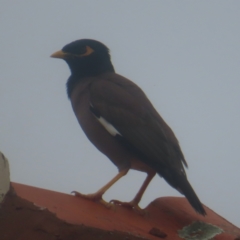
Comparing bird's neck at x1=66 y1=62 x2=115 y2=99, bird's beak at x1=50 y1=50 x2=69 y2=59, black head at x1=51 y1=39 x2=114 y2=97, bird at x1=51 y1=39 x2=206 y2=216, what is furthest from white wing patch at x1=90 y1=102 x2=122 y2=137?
bird's beak at x1=50 y1=50 x2=69 y2=59

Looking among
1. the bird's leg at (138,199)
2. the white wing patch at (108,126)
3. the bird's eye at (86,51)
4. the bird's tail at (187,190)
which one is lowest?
the bird's leg at (138,199)

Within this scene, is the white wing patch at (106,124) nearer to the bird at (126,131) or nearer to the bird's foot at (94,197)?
the bird at (126,131)

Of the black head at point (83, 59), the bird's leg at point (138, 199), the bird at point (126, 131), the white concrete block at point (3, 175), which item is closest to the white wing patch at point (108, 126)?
the bird at point (126, 131)

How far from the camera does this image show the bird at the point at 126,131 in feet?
14.3

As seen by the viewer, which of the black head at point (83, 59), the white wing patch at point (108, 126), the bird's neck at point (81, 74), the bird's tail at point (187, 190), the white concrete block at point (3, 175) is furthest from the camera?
the black head at point (83, 59)

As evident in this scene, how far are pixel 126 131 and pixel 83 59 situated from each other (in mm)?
1178

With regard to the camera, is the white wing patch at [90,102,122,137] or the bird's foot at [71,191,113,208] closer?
the bird's foot at [71,191,113,208]

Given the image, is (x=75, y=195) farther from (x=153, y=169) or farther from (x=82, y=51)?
(x=82, y=51)

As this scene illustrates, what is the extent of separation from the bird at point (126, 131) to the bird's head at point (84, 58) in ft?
0.52

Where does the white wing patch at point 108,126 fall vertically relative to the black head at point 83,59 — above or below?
below

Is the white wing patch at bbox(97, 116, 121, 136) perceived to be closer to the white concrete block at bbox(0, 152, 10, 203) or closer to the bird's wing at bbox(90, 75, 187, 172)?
the bird's wing at bbox(90, 75, 187, 172)

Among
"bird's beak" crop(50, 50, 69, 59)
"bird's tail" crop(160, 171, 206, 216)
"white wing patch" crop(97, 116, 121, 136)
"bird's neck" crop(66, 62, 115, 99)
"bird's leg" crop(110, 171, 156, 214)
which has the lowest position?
"bird's leg" crop(110, 171, 156, 214)

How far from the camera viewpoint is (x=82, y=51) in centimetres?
567

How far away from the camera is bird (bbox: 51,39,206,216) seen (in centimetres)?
436
